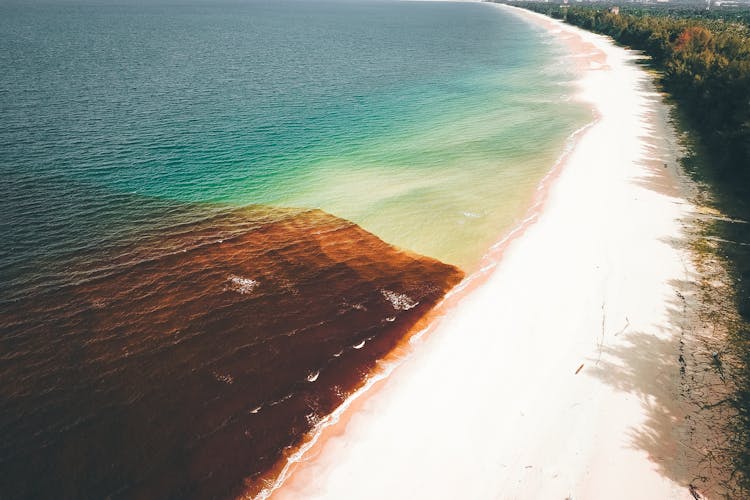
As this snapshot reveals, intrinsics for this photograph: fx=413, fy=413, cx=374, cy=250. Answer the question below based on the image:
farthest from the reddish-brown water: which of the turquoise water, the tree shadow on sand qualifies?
the tree shadow on sand

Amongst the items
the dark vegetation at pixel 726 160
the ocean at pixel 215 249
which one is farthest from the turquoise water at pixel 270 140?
the dark vegetation at pixel 726 160

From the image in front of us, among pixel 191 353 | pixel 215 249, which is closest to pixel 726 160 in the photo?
pixel 215 249

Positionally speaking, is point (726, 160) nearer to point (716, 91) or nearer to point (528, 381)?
point (716, 91)

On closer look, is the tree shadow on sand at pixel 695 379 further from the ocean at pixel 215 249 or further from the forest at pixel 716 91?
the forest at pixel 716 91

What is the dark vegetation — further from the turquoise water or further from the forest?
the turquoise water

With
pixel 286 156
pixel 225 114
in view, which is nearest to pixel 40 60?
pixel 225 114

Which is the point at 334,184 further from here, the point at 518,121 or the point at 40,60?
the point at 40,60
